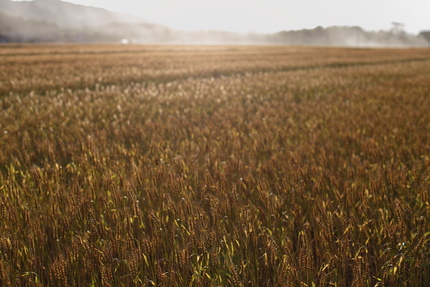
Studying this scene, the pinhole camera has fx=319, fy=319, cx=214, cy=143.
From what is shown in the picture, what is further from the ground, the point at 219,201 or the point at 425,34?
the point at 425,34

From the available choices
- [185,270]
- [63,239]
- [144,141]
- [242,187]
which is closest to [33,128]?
[144,141]

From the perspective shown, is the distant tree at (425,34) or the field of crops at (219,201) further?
the distant tree at (425,34)

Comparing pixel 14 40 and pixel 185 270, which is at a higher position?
pixel 14 40

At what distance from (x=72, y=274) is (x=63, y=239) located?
1.28 feet

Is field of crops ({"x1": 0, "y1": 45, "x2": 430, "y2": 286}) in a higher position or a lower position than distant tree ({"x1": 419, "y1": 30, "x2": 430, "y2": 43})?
lower

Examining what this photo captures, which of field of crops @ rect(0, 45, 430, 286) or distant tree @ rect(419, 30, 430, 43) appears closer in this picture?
field of crops @ rect(0, 45, 430, 286)

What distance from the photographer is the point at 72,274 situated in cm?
160

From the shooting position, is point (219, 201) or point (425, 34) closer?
point (219, 201)

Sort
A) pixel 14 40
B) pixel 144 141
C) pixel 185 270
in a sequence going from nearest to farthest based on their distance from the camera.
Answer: pixel 185 270
pixel 144 141
pixel 14 40

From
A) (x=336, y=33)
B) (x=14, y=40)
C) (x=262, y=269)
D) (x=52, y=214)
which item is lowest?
(x=262, y=269)

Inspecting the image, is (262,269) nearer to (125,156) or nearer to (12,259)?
(12,259)

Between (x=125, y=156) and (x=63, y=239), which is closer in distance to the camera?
(x=63, y=239)

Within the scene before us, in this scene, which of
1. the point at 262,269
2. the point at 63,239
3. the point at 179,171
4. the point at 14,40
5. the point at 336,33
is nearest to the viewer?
the point at 262,269

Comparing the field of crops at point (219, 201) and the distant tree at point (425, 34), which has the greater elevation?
the distant tree at point (425, 34)
